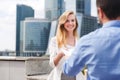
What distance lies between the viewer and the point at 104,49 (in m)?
1.54

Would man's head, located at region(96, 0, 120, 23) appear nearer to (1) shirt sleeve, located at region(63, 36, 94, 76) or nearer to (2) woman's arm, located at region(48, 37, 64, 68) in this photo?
(1) shirt sleeve, located at region(63, 36, 94, 76)

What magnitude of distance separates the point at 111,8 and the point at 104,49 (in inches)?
7.7

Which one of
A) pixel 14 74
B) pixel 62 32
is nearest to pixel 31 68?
pixel 14 74

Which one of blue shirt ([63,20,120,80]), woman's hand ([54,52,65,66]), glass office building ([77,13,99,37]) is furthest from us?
glass office building ([77,13,99,37])

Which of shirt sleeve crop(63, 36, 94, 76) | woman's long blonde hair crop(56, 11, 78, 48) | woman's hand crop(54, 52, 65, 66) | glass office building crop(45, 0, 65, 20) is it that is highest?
glass office building crop(45, 0, 65, 20)

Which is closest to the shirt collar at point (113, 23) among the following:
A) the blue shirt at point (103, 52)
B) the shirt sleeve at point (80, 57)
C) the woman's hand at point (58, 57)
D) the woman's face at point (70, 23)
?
the blue shirt at point (103, 52)

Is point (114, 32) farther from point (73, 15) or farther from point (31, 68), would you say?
point (31, 68)

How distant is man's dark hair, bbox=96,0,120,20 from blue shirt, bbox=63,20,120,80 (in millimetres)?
34

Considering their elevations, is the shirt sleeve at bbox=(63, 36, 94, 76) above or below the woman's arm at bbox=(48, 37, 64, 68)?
above

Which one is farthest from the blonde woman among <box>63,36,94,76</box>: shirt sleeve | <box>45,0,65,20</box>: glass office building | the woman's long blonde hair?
<box>45,0,65,20</box>: glass office building

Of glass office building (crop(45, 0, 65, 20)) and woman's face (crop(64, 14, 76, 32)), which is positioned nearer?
woman's face (crop(64, 14, 76, 32))

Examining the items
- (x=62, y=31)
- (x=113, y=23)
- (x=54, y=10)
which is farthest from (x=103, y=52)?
(x=54, y=10)

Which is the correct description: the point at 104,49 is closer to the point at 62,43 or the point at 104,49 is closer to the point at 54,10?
the point at 62,43

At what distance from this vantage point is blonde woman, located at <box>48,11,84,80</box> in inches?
132
